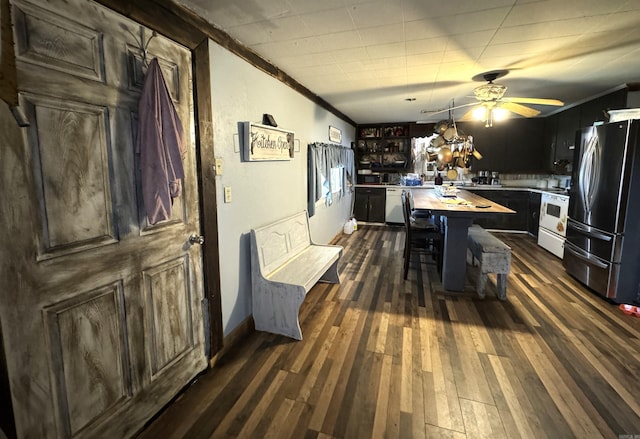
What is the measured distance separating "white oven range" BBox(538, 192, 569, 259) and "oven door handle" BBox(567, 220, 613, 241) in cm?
74

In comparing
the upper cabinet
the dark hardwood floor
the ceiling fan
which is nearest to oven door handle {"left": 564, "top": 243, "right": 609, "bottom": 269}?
the dark hardwood floor

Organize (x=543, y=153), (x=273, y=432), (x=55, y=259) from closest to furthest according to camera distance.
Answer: (x=55, y=259), (x=273, y=432), (x=543, y=153)

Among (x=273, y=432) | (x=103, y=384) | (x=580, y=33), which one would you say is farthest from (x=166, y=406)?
(x=580, y=33)

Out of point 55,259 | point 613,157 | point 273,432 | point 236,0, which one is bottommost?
point 273,432

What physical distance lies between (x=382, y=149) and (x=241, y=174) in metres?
5.29

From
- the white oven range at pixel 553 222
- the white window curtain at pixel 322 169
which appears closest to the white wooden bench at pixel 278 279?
the white window curtain at pixel 322 169

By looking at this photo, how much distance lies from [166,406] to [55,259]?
108 centimetres

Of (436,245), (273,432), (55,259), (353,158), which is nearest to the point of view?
(55,259)

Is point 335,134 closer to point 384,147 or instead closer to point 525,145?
point 384,147

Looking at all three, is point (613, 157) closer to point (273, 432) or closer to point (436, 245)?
point (436, 245)

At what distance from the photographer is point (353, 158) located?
266 inches

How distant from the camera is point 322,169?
14.0 ft

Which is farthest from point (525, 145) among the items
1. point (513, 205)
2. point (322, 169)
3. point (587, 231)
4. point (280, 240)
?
point (280, 240)

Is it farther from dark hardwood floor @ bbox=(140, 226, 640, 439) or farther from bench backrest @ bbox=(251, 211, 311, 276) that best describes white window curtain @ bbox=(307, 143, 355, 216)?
dark hardwood floor @ bbox=(140, 226, 640, 439)
